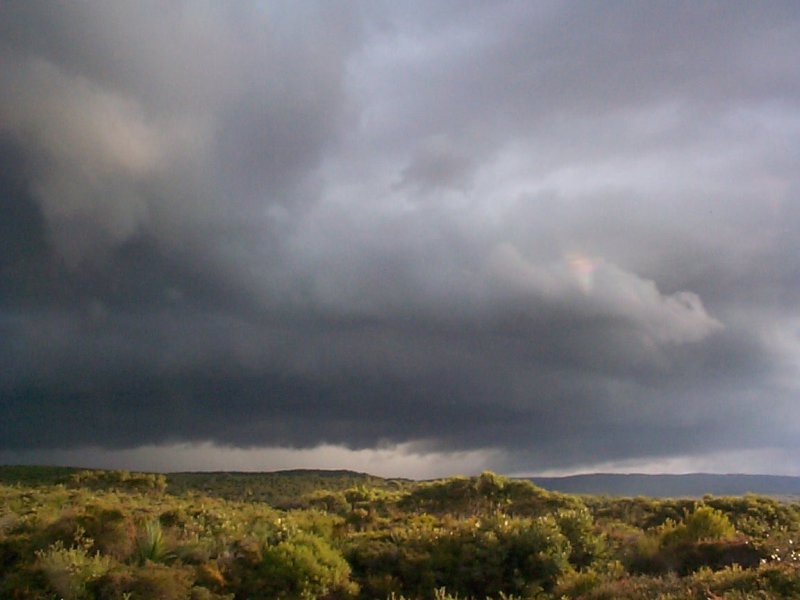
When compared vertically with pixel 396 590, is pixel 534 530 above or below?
above

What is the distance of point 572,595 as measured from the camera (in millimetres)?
18172

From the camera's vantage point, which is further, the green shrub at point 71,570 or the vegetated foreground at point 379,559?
the green shrub at point 71,570

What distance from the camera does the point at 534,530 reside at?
23828 millimetres

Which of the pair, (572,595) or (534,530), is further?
(534,530)

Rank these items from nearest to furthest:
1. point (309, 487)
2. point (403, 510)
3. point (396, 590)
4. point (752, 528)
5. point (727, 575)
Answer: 1. point (727, 575)
2. point (396, 590)
3. point (752, 528)
4. point (403, 510)
5. point (309, 487)

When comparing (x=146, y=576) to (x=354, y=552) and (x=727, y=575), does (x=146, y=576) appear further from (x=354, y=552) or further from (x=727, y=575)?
(x=727, y=575)

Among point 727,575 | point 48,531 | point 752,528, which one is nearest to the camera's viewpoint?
point 727,575

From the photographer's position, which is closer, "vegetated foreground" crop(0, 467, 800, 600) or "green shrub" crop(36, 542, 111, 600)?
"vegetated foreground" crop(0, 467, 800, 600)

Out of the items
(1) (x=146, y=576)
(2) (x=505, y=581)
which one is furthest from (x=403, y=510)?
(1) (x=146, y=576)

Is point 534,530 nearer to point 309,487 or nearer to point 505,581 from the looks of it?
point 505,581

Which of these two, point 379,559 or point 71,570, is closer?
point 71,570

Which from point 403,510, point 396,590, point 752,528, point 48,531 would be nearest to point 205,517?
point 48,531

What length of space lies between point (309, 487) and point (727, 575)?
6465 cm

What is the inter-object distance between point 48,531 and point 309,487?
55.4 m
